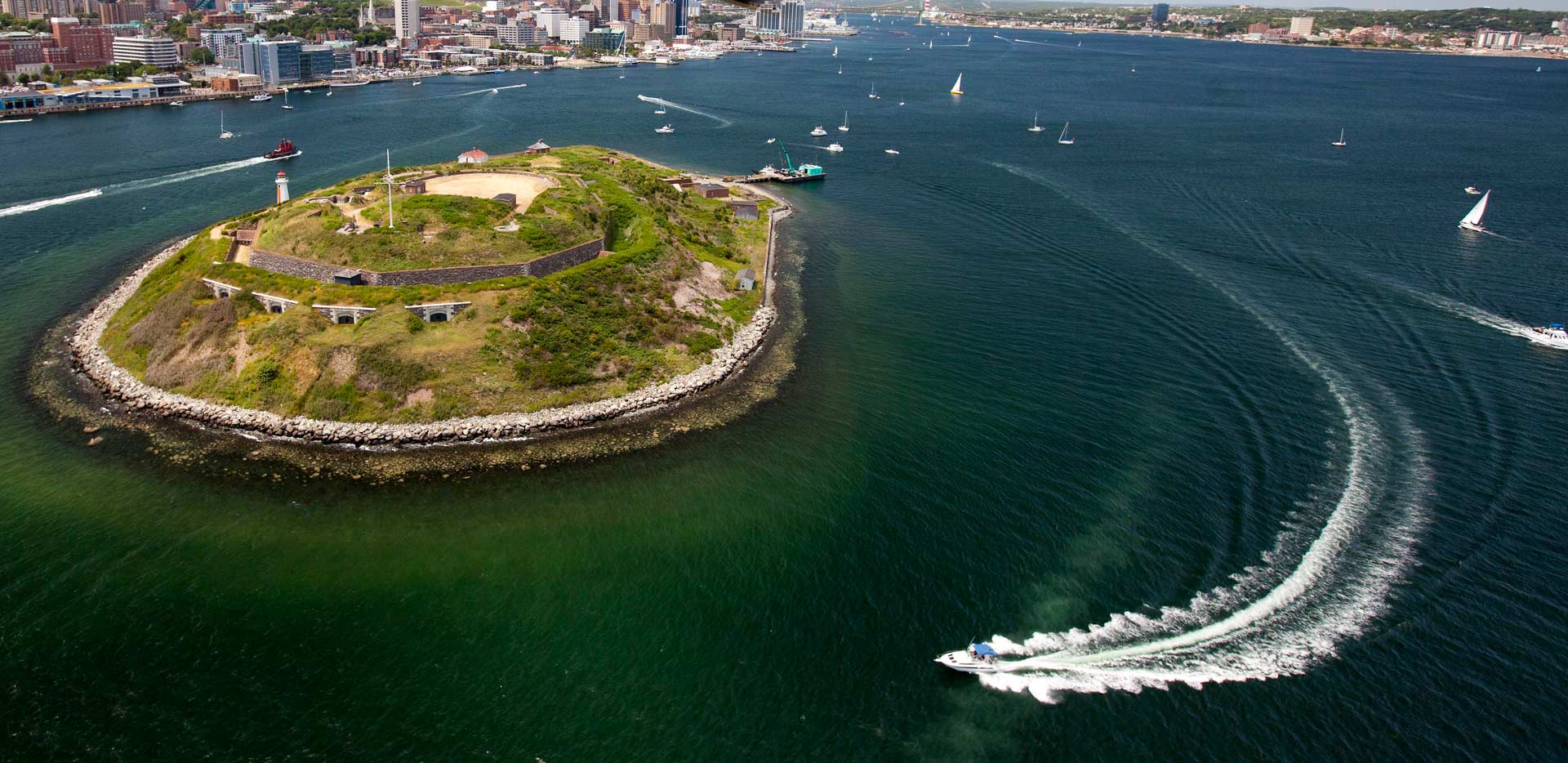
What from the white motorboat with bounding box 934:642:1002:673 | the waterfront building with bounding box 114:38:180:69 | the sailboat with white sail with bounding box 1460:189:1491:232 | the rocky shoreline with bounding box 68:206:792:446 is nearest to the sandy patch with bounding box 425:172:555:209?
the rocky shoreline with bounding box 68:206:792:446

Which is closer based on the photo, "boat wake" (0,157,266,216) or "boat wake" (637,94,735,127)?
"boat wake" (0,157,266,216)

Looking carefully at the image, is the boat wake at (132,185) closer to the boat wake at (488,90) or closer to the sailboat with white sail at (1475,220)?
the boat wake at (488,90)

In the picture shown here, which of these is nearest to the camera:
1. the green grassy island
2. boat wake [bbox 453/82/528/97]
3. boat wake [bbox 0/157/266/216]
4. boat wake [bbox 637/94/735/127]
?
the green grassy island

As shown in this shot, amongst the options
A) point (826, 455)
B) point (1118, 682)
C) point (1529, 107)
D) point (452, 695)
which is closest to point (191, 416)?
point (452, 695)

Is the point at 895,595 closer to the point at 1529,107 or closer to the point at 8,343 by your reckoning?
the point at 8,343

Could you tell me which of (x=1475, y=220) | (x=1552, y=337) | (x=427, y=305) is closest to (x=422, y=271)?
(x=427, y=305)

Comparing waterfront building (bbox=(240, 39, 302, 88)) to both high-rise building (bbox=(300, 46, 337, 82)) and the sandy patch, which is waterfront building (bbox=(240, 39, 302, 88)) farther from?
the sandy patch

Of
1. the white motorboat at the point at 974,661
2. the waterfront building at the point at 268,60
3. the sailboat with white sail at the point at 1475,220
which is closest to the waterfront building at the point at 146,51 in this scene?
the waterfront building at the point at 268,60

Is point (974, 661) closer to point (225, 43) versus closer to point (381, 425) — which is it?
point (381, 425)
